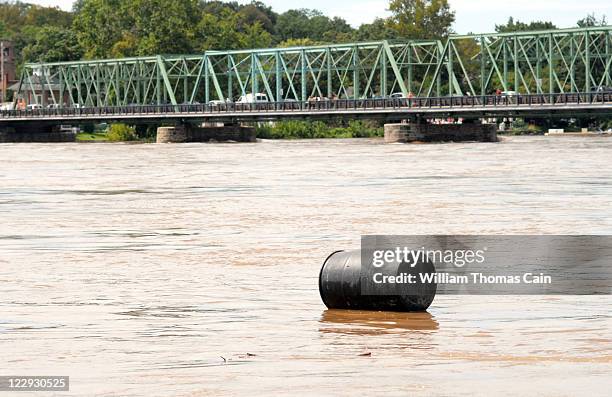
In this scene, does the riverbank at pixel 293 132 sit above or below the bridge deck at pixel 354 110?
below

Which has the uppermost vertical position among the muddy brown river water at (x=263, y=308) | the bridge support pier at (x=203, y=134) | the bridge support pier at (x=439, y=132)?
the muddy brown river water at (x=263, y=308)

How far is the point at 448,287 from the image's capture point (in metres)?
21.5

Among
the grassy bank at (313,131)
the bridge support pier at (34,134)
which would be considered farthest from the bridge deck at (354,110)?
the grassy bank at (313,131)

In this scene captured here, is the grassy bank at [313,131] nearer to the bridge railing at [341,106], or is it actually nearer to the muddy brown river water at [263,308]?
the bridge railing at [341,106]

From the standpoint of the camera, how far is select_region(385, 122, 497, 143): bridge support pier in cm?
13338

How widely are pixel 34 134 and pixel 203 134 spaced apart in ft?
98.4

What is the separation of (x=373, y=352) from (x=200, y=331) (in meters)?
2.60

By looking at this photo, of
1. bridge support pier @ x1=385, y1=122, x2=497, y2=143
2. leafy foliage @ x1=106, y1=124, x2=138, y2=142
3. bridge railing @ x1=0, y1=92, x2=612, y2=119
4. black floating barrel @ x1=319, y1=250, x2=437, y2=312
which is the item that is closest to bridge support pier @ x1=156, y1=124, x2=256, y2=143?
bridge railing @ x1=0, y1=92, x2=612, y2=119

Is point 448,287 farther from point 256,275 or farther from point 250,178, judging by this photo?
point 250,178

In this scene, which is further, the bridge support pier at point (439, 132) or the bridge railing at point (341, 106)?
the bridge support pier at point (439, 132)

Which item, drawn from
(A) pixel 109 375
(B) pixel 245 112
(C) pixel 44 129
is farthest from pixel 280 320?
(C) pixel 44 129

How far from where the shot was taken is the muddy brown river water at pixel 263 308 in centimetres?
1462

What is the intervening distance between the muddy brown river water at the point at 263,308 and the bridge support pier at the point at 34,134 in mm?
126661

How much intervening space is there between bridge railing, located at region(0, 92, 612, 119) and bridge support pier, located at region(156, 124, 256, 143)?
1.90 meters
